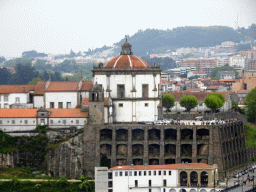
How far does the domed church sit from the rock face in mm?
7941

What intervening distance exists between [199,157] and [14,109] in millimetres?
31177

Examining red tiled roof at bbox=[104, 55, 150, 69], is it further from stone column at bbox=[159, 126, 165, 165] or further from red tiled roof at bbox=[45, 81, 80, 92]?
stone column at bbox=[159, 126, 165, 165]

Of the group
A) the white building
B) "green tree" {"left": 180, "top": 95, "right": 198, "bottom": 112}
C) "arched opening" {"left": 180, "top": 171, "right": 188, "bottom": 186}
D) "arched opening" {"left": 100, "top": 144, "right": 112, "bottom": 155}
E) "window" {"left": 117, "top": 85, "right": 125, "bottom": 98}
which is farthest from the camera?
"green tree" {"left": 180, "top": 95, "right": 198, "bottom": 112}

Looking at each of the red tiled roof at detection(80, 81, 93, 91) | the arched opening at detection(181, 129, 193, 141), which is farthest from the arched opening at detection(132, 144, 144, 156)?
the red tiled roof at detection(80, 81, 93, 91)

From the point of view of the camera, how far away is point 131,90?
11494 cm

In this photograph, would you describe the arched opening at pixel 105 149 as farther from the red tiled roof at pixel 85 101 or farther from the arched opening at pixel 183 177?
the arched opening at pixel 183 177

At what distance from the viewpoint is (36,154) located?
10794cm

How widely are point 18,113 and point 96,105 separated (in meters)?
12.9

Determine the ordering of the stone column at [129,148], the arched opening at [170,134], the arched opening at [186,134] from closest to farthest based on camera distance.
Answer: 1. the stone column at [129,148]
2. the arched opening at [170,134]
3. the arched opening at [186,134]

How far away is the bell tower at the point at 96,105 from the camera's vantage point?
358 ft

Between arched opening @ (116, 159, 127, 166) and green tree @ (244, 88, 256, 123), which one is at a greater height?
green tree @ (244, 88, 256, 123)

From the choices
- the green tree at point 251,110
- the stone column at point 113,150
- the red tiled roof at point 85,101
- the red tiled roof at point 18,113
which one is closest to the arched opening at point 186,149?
the stone column at point 113,150

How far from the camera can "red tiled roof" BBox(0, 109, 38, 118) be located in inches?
4345

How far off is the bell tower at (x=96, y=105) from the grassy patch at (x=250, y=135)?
28677 mm
